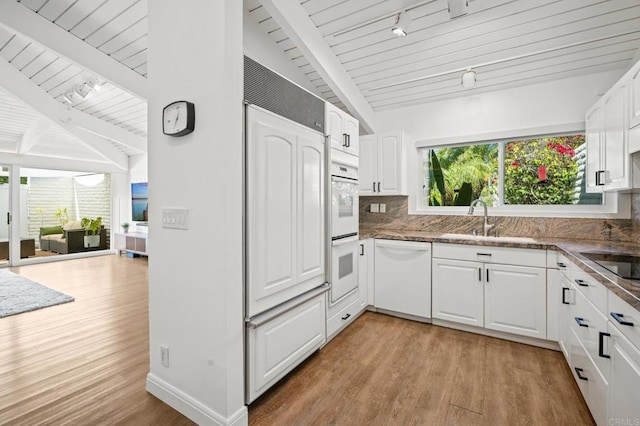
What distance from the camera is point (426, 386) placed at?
1.99 m

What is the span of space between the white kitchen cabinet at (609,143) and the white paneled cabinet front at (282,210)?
207cm

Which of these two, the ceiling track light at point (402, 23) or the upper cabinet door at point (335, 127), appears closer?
the ceiling track light at point (402, 23)

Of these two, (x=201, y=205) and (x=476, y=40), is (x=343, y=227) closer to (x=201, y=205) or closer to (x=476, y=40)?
(x=201, y=205)

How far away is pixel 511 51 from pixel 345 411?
307 cm


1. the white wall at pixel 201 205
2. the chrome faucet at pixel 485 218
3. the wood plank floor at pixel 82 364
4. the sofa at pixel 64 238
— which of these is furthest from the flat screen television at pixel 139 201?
the chrome faucet at pixel 485 218

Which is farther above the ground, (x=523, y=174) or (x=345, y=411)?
(x=523, y=174)

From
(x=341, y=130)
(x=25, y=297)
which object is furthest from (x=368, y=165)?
(x=25, y=297)

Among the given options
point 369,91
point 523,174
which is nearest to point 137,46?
point 369,91

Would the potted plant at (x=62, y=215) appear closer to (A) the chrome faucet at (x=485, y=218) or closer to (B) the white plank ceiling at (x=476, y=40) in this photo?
(B) the white plank ceiling at (x=476, y=40)

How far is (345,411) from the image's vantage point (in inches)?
68.7

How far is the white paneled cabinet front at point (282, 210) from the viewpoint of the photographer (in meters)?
1.74

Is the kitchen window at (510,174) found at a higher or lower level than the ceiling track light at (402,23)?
lower

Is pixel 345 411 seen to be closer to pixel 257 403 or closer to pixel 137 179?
pixel 257 403

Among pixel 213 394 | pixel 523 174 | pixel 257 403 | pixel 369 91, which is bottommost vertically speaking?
pixel 257 403
